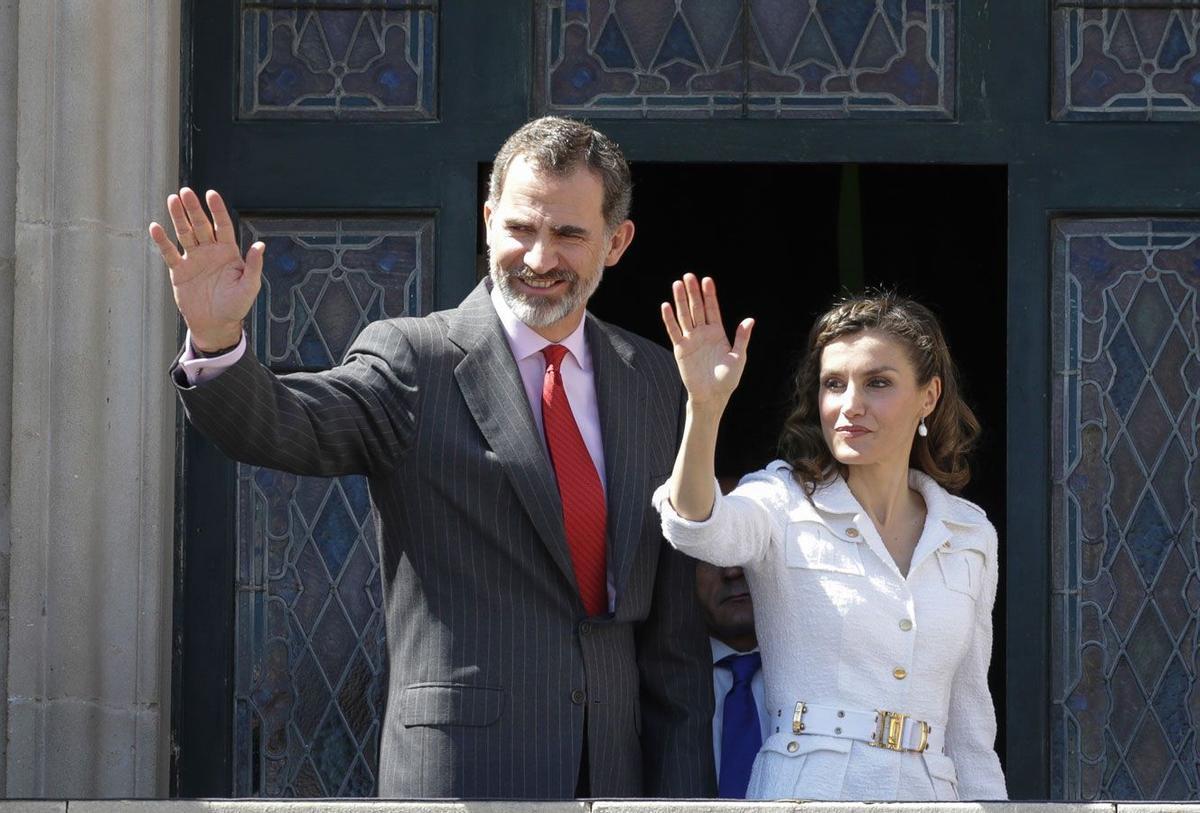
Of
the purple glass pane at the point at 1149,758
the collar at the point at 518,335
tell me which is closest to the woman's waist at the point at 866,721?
the collar at the point at 518,335

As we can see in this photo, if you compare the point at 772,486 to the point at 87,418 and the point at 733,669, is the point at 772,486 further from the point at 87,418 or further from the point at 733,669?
the point at 87,418

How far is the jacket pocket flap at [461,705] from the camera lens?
4137 millimetres

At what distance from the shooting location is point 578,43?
5461mm

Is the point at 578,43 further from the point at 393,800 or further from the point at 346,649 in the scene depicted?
the point at 393,800

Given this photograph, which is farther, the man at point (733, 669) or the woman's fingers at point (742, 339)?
the man at point (733, 669)

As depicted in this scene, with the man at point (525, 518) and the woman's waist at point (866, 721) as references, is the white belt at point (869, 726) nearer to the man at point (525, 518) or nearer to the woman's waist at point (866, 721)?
the woman's waist at point (866, 721)

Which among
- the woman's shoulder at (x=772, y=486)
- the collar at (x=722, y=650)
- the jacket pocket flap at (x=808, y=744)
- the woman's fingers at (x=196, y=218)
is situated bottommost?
the jacket pocket flap at (x=808, y=744)

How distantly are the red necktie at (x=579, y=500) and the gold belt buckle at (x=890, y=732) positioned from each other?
1.95ft

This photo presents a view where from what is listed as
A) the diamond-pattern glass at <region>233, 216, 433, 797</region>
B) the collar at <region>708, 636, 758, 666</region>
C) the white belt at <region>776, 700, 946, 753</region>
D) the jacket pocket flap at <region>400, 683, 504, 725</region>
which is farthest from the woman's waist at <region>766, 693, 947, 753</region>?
the diamond-pattern glass at <region>233, 216, 433, 797</region>

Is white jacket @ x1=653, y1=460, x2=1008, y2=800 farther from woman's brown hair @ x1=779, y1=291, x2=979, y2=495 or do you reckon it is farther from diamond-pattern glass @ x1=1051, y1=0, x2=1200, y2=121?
diamond-pattern glass @ x1=1051, y1=0, x2=1200, y2=121

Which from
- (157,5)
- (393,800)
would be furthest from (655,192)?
(393,800)

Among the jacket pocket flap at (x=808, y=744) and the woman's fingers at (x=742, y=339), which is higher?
the woman's fingers at (x=742, y=339)

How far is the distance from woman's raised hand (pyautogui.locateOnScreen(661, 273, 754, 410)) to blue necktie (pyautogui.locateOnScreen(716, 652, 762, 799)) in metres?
0.80

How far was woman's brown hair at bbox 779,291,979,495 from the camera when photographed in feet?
14.9
